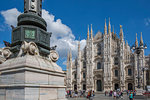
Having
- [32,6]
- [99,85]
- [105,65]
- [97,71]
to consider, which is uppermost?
[32,6]

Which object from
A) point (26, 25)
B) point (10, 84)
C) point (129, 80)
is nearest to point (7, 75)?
point (10, 84)

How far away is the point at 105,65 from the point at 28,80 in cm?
3186

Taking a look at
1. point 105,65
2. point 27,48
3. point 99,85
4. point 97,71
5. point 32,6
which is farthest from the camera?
point 97,71

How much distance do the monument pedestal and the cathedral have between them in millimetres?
28586

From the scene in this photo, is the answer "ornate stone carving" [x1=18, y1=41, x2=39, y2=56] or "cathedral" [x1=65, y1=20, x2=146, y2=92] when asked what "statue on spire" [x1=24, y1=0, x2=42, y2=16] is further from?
"cathedral" [x1=65, y1=20, x2=146, y2=92]

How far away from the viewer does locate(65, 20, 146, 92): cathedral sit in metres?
31.6

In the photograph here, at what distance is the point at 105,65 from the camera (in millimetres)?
34750

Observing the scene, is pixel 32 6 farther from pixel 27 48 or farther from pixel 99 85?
pixel 99 85

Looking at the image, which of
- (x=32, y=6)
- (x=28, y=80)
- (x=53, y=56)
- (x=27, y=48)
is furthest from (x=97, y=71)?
(x=28, y=80)

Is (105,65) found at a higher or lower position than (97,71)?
higher

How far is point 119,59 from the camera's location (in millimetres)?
33406

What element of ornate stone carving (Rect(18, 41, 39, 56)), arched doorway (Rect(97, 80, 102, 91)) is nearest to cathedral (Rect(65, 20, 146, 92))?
arched doorway (Rect(97, 80, 102, 91))

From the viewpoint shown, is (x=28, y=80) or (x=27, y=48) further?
(x=27, y=48)

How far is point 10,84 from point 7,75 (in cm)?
35
